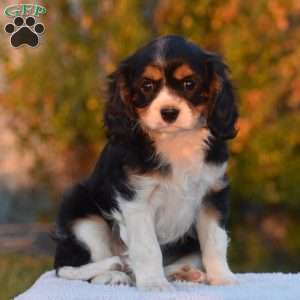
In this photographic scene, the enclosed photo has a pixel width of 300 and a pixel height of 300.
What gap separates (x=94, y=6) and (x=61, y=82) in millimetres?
1283

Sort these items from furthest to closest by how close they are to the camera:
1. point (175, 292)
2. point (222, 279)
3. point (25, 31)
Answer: point (25, 31)
point (222, 279)
point (175, 292)

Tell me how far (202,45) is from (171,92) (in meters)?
7.63

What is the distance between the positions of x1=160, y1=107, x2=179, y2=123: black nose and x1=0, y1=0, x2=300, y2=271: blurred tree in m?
7.10

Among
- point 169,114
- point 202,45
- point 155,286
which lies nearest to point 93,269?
point 155,286

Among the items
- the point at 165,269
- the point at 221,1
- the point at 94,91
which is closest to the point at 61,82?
the point at 94,91

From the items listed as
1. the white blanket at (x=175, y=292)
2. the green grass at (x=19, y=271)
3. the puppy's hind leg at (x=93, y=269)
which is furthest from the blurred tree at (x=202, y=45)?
the white blanket at (x=175, y=292)

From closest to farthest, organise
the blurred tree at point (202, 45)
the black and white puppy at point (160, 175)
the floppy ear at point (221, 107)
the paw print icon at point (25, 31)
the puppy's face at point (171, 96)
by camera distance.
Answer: the puppy's face at point (171, 96) → the black and white puppy at point (160, 175) → the floppy ear at point (221, 107) → the paw print icon at point (25, 31) → the blurred tree at point (202, 45)

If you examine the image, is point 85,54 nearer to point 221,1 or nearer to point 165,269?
point 221,1

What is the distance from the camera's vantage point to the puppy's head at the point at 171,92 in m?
4.00

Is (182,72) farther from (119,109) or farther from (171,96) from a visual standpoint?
(119,109)

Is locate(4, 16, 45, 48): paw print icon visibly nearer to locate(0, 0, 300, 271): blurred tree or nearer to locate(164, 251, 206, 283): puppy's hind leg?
locate(164, 251, 206, 283): puppy's hind leg

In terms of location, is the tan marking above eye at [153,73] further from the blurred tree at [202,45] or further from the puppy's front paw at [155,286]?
the blurred tree at [202,45]

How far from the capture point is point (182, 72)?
13.3ft

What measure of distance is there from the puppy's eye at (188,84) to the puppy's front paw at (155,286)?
1032mm
